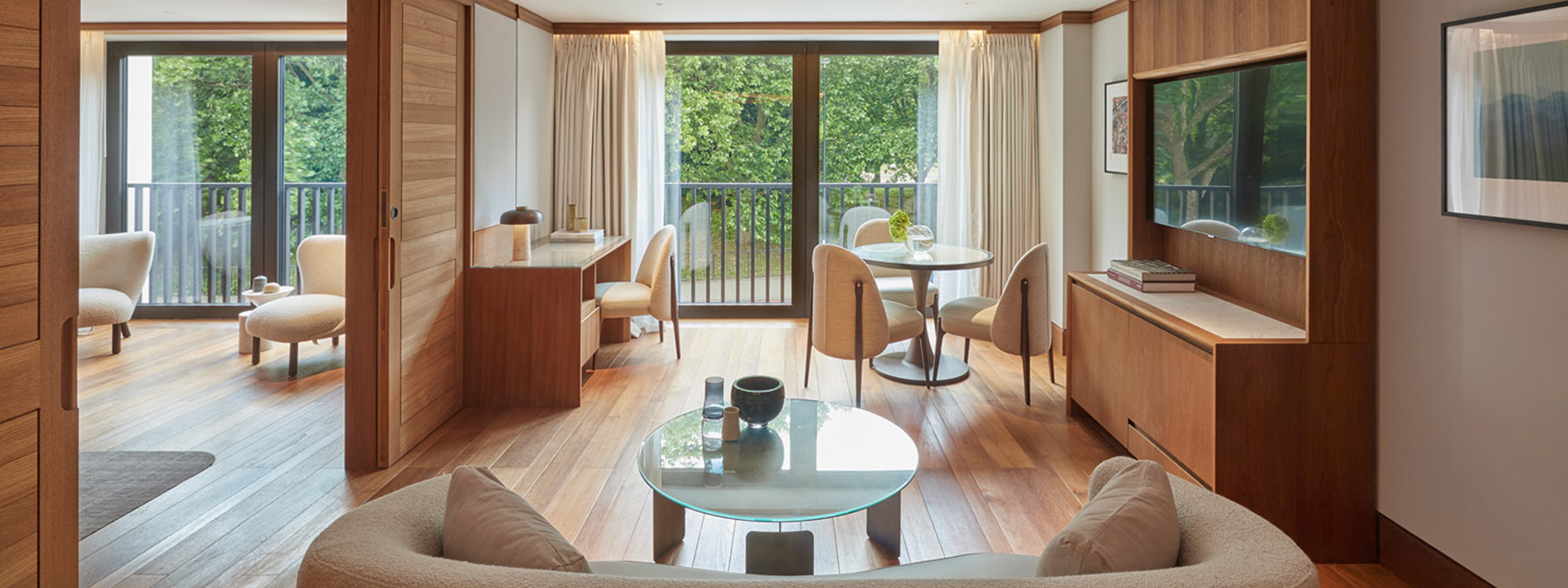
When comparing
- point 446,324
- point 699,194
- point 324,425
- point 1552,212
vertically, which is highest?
point 699,194

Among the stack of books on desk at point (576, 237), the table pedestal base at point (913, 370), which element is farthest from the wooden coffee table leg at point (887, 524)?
the stack of books on desk at point (576, 237)

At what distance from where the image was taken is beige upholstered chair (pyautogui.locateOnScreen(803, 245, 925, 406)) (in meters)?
4.43

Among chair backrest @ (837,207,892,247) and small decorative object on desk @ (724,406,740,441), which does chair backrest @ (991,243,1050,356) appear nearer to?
chair backrest @ (837,207,892,247)

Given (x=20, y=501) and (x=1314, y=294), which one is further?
(x=1314, y=294)

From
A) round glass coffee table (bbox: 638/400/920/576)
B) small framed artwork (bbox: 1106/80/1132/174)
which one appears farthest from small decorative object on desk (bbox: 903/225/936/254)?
round glass coffee table (bbox: 638/400/920/576)

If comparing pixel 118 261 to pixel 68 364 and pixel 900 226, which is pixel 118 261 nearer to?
pixel 68 364

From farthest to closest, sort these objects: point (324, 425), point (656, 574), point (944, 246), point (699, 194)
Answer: point (699, 194)
point (944, 246)
point (324, 425)
point (656, 574)

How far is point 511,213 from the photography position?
462 centimetres

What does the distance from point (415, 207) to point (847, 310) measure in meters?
1.99

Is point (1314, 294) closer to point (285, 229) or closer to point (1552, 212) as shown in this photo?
point (1552, 212)

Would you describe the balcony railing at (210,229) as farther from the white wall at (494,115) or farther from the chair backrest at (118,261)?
the white wall at (494,115)

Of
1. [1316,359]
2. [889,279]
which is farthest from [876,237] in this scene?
[1316,359]

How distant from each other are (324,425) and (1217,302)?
12.4ft

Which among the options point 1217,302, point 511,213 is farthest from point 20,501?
point 1217,302
